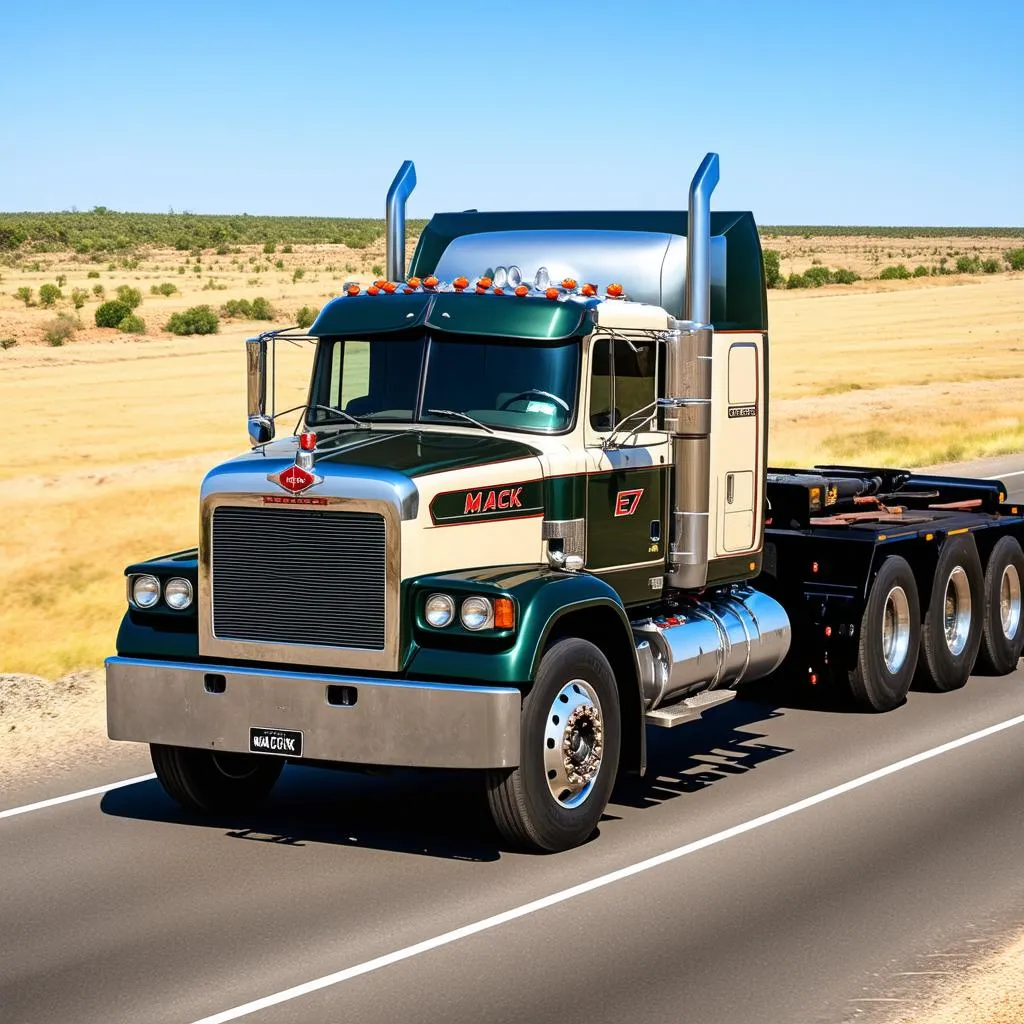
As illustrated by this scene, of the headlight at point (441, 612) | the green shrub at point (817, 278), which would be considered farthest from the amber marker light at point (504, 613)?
the green shrub at point (817, 278)

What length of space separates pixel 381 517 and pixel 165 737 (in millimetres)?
1816

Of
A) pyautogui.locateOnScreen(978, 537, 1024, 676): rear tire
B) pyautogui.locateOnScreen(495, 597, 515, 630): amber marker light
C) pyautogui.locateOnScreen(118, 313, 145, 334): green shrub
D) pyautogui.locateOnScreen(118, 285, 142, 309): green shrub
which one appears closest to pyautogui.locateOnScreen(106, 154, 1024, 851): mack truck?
pyautogui.locateOnScreen(495, 597, 515, 630): amber marker light

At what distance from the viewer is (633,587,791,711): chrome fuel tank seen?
1133 cm

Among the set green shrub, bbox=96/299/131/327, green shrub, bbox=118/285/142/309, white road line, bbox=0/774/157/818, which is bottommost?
white road line, bbox=0/774/157/818

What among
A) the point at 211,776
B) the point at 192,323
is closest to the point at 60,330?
the point at 192,323

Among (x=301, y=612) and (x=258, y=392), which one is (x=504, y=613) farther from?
(x=258, y=392)

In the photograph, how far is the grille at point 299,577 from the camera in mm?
9703

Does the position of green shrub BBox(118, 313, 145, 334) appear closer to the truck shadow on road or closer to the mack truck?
the mack truck

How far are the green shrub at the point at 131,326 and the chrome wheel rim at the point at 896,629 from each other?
168 feet

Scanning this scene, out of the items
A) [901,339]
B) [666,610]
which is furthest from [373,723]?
[901,339]

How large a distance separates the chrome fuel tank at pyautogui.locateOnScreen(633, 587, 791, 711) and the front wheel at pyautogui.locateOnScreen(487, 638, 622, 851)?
0.90 m

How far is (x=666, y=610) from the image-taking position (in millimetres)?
12141

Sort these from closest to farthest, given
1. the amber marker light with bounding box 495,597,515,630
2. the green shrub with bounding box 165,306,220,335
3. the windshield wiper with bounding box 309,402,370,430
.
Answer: the amber marker light with bounding box 495,597,515,630, the windshield wiper with bounding box 309,402,370,430, the green shrub with bounding box 165,306,220,335

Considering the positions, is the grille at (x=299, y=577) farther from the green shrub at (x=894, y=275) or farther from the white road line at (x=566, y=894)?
the green shrub at (x=894, y=275)
